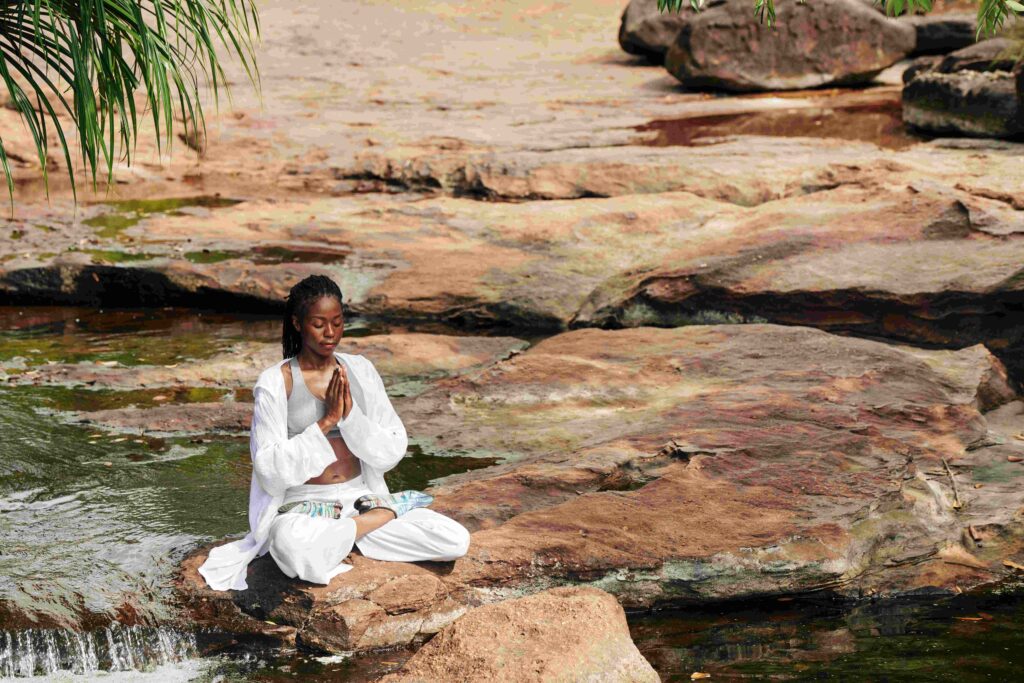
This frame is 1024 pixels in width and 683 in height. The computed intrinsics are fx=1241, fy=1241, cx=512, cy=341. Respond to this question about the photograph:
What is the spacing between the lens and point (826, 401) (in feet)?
23.4

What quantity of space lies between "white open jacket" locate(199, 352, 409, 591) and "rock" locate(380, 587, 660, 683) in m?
0.69

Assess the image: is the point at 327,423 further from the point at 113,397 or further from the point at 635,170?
the point at 635,170

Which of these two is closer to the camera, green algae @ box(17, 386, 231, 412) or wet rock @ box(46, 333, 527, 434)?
wet rock @ box(46, 333, 527, 434)

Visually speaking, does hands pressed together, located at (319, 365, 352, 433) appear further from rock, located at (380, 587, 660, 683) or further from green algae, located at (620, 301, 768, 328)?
green algae, located at (620, 301, 768, 328)

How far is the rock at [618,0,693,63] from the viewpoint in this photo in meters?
22.8

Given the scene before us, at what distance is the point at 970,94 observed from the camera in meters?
15.2

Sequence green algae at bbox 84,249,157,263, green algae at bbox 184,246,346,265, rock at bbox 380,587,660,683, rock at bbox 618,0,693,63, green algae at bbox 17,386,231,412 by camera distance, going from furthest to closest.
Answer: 1. rock at bbox 618,0,693,63
2. green algae at bbox 184,246,346,265
3. green algae at bbox 84,249,157,263
4. green algae at bbox 17,386,231,412
5. rock at bbox 380,587,660,683

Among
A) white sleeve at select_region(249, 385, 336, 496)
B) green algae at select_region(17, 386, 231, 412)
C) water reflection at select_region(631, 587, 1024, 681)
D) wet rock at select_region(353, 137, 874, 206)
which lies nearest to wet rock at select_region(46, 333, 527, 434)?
green algae at select_region(17, 386, 231, 412)

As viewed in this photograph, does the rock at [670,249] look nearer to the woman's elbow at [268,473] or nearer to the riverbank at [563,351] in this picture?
the riverbank at [563,351]

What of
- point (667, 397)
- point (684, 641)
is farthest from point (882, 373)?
point (684, 641)

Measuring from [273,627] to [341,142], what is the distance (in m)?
12.6

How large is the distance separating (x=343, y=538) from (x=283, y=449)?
44 centimetres

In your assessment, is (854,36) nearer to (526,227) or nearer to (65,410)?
(526,227)

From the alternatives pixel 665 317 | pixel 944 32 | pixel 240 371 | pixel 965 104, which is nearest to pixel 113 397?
pixel 240 371
